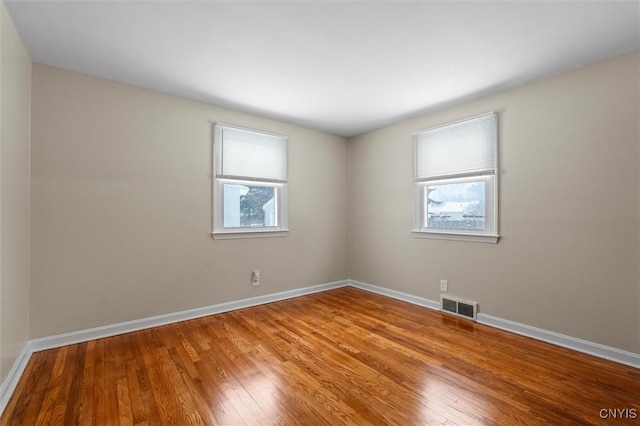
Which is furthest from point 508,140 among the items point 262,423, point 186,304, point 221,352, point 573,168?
point 186,304

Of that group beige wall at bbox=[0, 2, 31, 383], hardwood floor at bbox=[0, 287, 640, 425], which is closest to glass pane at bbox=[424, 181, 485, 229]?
hardwood floor at bbox=[0, 287, 640, 425]

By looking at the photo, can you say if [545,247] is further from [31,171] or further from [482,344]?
[31,171]

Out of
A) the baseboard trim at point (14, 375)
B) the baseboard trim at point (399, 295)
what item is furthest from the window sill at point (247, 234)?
the baseboard trim at point (14, 375)

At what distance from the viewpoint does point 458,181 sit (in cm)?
321

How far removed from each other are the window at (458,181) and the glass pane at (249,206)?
6.38 feet

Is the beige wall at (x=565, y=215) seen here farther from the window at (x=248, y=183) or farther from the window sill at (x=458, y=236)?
the window at (x=248, y=183)

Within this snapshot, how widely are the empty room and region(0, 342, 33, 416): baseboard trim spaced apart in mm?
28

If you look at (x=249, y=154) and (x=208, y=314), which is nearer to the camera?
(x=208, y=314)

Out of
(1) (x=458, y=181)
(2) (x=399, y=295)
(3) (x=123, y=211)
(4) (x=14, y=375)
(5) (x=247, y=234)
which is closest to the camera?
(4) (x=14, y=375)

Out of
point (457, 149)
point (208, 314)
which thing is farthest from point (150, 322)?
point (457, 149)

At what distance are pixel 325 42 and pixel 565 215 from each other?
99.1 inches

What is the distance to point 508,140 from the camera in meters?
2.77

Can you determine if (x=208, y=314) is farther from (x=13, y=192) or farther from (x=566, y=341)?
(x=566, y=341)

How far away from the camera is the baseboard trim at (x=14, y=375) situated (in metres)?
1.64
